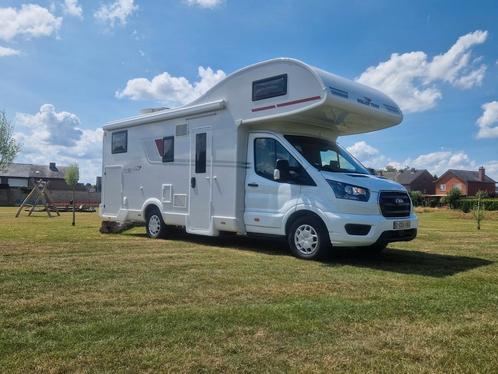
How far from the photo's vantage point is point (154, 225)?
11805 millimetres

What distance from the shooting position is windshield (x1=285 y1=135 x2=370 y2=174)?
8.67 meters

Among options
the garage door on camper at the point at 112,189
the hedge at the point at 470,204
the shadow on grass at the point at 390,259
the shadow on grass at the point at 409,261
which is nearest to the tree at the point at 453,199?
the hedge at the point at 470,204

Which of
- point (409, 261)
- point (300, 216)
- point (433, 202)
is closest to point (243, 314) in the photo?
point (300, 216)

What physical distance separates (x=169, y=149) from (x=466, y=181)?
81407 millimetres

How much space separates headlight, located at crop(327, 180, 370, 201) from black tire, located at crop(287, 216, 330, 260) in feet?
2.02

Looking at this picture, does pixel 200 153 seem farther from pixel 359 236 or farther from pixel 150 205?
pixel 359 236

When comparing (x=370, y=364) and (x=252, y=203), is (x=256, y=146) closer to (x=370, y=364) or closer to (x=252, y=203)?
(x=252, y=203)

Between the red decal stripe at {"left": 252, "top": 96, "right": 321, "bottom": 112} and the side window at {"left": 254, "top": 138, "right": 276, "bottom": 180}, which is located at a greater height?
the red decal stripe at {"left": 252, "top": 96, "right": 321, "bottom": 112}

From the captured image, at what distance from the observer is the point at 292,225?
856cm

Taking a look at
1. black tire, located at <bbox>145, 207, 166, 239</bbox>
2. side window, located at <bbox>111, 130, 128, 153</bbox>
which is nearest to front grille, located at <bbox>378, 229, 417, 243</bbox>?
black tire, located at <bbox>145, 207, 166, 239</bbox>

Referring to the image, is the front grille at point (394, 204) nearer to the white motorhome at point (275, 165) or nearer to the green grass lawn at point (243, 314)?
the white motorhome at point (275, 165)

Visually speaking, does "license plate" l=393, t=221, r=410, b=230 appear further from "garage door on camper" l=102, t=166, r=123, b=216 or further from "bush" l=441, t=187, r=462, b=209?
"bush" l=441, t=187, r=462, b=209

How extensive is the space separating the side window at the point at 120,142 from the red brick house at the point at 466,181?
78.3 metres

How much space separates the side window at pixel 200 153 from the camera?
10328 mm
